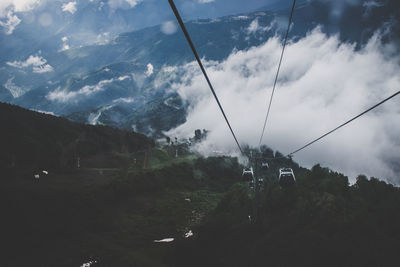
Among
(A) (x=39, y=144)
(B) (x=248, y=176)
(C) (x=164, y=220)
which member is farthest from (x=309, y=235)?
(A) (x=39, y=144)

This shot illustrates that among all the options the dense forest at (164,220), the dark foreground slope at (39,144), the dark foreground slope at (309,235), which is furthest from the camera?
the dark foreground slope at (39,144)

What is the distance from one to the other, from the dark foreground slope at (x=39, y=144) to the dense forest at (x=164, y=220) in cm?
95

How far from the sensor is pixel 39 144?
15662 cm

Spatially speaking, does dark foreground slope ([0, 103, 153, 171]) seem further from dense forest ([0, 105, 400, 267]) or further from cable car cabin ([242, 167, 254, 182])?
cable car cabin ([242, 167, 254, 182])

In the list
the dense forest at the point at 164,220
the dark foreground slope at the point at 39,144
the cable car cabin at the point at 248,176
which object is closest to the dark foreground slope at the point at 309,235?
the dense forest at the point at 164,220

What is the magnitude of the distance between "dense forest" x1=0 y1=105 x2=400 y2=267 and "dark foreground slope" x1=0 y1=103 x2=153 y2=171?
951 millimetres

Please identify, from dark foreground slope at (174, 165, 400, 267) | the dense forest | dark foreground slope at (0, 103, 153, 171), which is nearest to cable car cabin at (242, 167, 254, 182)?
the dense forest

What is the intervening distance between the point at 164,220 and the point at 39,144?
9605 cm

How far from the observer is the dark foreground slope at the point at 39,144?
457 feet

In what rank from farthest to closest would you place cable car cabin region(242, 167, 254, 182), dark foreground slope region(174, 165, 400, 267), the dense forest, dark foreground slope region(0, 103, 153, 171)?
1. dark foreground slope region(0, 103, 153, 171)
2. the dense forest
3. dark foreground slope region(174, 165, 400, 267)
4. cable car cabin region(242, 167, 254, 182)

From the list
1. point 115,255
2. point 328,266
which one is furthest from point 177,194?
point 328,266

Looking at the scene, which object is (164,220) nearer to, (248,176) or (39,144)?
(248,176)

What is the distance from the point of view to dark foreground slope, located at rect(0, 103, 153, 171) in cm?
13938

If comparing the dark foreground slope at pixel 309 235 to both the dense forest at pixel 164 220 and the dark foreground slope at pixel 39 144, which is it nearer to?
the dense forest at pixel 164 220
